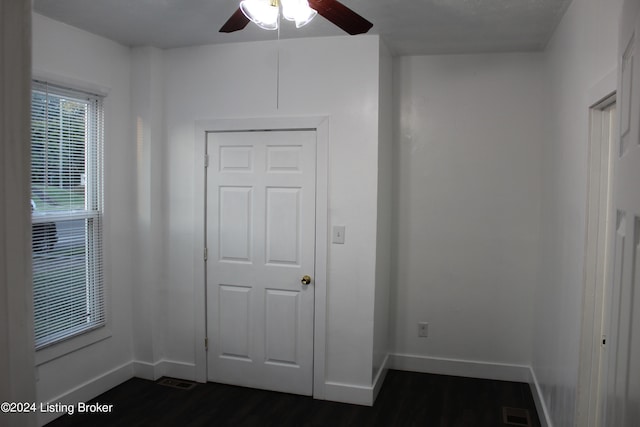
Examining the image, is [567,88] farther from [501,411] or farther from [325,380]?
[325,380]

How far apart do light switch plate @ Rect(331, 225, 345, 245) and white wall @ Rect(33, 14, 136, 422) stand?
1.58 metres

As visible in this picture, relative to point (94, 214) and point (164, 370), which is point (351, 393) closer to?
point (164, 370)

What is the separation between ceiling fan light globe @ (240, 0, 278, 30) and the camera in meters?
1.87

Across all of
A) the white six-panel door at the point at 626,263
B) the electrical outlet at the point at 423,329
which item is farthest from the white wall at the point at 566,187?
the white six-panel door at the point at 626,263

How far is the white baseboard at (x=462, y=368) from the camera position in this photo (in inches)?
145

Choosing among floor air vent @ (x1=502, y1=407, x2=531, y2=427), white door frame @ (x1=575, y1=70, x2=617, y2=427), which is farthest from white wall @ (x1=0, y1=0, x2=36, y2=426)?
floor air vent @ (x1=502, y1=407, x2=531, y2=427)

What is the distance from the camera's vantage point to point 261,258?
3.51 meters

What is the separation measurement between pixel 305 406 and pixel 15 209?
3098mm

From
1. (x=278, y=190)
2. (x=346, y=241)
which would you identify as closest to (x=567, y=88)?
(x=346, y=241)

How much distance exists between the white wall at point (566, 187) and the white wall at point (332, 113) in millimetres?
1134

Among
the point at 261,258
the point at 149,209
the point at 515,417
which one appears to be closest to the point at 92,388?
the point at 149,209

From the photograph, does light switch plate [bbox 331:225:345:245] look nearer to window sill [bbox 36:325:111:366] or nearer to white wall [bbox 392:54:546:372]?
white wall [bbox 392:54:546:372]

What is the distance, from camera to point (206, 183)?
359 cm

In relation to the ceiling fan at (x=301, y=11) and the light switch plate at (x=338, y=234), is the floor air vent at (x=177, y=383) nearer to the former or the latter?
the light switch plate at (x=338, y=234)
